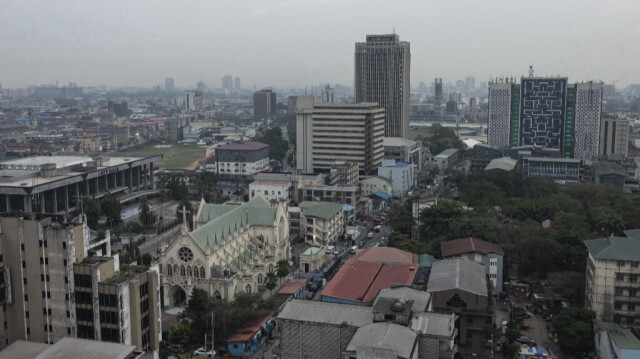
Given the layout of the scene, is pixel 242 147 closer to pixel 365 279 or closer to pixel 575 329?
pixel 365 279

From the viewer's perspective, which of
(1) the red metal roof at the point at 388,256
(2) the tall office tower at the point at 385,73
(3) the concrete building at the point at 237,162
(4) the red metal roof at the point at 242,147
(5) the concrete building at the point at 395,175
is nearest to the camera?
(1) the red metal roof at the point at 388,256

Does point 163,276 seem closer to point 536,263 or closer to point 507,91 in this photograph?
point 536,263

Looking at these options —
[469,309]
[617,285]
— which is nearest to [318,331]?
[469,309]

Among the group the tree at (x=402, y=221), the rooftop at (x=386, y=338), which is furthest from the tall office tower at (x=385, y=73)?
the rooftop at (x=386, y=338)

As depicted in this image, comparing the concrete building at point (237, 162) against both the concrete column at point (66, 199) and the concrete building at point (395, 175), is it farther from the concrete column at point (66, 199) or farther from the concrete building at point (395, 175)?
the concrete column at point (66, 199)

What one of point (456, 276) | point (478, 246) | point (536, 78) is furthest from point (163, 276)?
point (536, 78)

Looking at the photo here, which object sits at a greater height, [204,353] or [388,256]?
[388,256]
